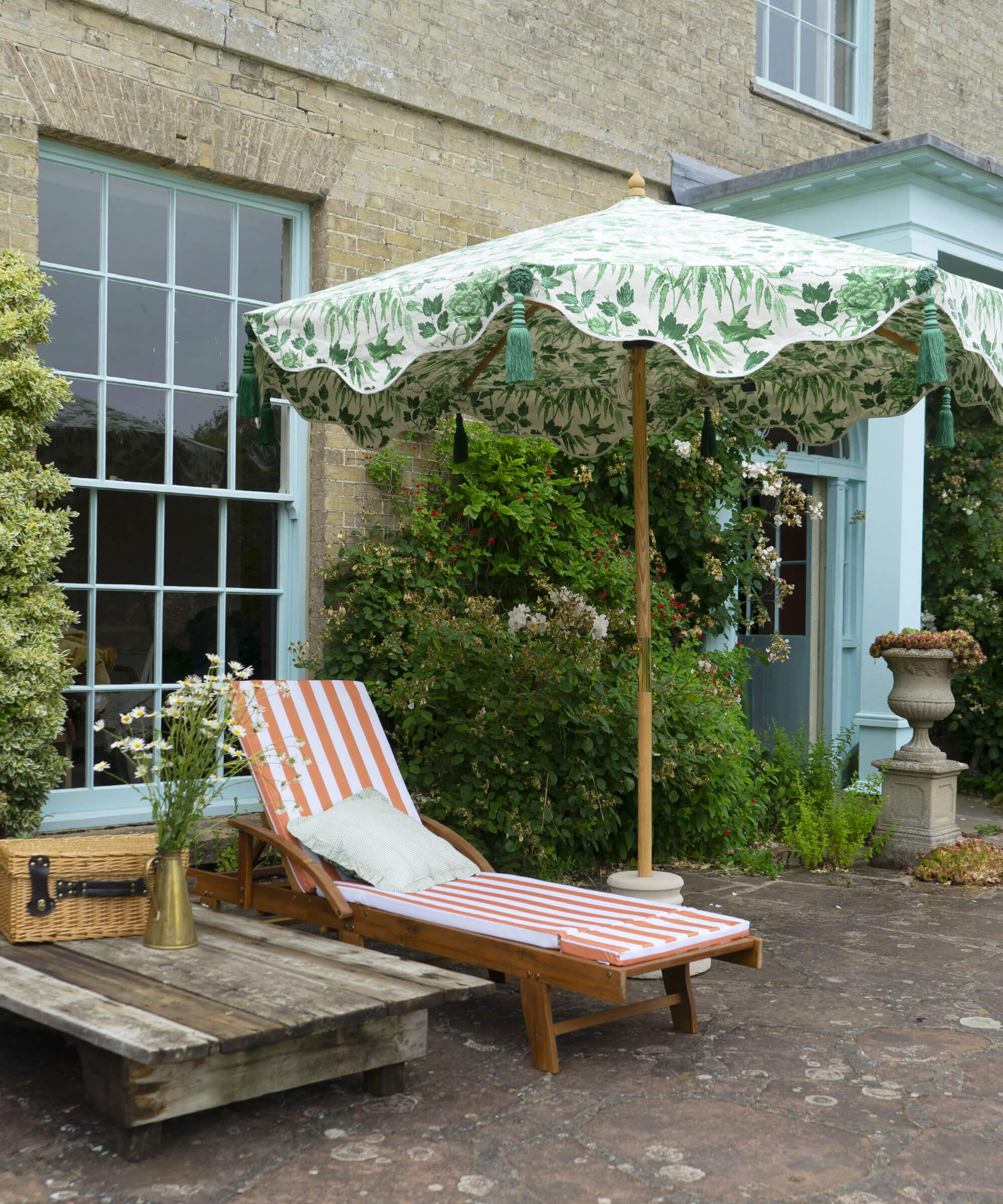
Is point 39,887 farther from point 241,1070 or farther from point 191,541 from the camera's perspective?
point 191,541

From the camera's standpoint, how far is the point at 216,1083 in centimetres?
292

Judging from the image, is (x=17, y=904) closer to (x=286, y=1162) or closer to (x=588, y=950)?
(x=286, y=1162)

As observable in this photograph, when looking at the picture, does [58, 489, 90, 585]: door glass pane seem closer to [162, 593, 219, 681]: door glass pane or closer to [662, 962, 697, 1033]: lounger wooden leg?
[162, 593, 219, 681]: door glass pane

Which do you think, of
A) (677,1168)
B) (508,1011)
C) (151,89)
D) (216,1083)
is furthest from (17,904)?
(151,89)

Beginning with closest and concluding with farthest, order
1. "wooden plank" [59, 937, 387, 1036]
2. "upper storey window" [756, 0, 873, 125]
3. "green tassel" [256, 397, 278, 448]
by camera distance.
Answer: "wooden plank" [59, 937, 387, 1036] → "green tassel" [256, 397, 278, 448] → "upper storey window" [756, 0, 873, 125]

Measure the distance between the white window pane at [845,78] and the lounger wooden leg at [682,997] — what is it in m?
7.92

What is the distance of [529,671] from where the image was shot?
5.73 meters

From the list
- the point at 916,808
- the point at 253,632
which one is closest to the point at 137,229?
the point at 253,632

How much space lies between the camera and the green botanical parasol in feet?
11.6

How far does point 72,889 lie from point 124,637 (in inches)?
91.7

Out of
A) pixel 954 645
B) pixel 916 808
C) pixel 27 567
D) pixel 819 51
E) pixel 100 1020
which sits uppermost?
pixel 819 51

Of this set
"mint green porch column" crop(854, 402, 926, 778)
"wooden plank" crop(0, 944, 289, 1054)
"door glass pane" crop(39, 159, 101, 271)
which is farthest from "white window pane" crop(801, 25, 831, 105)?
"wooden plank" crop(0, 944, 289, 1054)

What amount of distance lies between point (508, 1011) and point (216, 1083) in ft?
4.39

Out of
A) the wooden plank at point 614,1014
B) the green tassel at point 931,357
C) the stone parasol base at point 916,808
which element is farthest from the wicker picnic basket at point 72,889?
the stone parasol base at point 916,808
